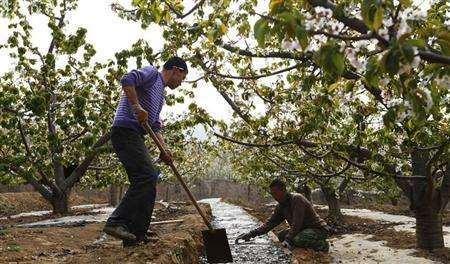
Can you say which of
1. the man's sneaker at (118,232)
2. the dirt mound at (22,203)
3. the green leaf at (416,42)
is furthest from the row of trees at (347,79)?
the dirt mound at (22,203)

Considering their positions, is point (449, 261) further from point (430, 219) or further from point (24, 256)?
point (24, 256)

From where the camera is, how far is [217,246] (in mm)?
6344

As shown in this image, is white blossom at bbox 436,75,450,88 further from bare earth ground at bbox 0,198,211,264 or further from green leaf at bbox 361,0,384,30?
bare earth ground at bbox 0,198,211,264

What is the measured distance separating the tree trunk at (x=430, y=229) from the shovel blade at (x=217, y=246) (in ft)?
19.1

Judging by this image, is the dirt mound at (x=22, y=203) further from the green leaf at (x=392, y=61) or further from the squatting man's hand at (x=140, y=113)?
the green leaf at (x=392, y=61)

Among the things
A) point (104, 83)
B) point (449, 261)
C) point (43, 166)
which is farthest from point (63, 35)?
point (449, 261)

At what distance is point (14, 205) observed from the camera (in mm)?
27578

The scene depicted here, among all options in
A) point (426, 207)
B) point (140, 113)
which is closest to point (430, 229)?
point (426, 207)

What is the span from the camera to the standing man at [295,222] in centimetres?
842

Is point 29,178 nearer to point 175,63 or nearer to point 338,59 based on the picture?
point 175,63

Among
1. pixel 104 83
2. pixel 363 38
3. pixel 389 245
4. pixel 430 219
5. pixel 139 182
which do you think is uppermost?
pixel 104 83

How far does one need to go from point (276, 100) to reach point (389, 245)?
5333 mm

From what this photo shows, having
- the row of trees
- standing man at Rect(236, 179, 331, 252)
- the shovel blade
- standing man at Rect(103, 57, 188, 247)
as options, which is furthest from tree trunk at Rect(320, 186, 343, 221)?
standing man at Rect(103, 57, 188, 247)

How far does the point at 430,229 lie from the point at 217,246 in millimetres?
6039
